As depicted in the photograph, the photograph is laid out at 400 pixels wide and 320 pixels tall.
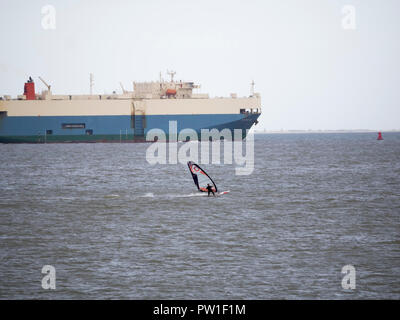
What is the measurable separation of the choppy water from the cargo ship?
8227cm

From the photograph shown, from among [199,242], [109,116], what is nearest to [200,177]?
[199,242]

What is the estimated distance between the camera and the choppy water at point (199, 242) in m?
17.2

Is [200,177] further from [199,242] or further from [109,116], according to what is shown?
[109,116]

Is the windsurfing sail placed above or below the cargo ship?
below

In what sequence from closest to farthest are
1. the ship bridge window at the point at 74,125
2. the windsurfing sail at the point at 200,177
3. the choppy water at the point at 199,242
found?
the choppy water at the point at 199,242 → the windsurfing sail at the point at 200,177 → the ship bridge window at the point at 74,125

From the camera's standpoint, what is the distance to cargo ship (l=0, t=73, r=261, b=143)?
413 ft

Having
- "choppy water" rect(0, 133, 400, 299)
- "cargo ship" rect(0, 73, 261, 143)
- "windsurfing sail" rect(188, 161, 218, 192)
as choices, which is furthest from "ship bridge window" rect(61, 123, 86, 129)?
"windsurfing sail" rect(188, 161, 218, 192)

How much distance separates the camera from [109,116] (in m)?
126

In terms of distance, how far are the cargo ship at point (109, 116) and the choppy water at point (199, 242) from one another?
82.3 m

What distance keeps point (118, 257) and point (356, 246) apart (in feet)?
28.3

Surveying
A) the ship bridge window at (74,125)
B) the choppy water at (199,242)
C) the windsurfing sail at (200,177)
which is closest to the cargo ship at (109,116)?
the ship bridge window at (74,125)

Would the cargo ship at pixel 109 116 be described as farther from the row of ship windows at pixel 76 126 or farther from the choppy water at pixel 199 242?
the choppy water at pixel 199 242

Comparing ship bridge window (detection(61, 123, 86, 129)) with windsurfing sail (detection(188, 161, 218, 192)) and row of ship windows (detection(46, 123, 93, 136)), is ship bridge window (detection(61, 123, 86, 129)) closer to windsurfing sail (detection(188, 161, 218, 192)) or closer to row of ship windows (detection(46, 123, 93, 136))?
row of ship windows (detection(46, 123, 93, 136))

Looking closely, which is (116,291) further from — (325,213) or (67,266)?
(325,213)
